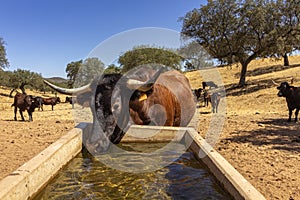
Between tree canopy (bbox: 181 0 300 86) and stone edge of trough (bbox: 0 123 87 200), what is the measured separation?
20567 mm

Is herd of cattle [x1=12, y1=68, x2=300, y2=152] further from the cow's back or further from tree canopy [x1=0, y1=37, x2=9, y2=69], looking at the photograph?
tree canopy [x1=0, y1=37, x2=9, y2=69]

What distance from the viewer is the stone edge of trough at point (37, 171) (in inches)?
120

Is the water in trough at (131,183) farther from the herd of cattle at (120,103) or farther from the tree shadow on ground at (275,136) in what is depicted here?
the tree shadow on ground at (275,136)

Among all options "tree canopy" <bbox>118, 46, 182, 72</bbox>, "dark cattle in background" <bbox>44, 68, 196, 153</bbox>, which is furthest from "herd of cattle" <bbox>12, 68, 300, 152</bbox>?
"tree canopy" <bbox>118, 46, 182, 72</bbox>

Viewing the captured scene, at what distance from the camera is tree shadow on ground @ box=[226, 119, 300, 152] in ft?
20.1

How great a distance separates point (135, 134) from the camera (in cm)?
631

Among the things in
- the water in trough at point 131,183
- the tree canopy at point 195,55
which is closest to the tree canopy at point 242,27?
the tree canopy at point 195,55

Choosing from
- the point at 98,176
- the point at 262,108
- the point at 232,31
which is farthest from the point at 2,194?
the point at 232,31

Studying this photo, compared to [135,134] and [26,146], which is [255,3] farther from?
[26,146]

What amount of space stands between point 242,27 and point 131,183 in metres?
21.7

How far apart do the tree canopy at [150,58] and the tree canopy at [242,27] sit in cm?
1347

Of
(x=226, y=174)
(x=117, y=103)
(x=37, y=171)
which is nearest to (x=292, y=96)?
(x=226, y=174)

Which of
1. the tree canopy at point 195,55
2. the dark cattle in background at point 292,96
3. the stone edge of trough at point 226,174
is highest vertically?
the tree canopy at point 195,55

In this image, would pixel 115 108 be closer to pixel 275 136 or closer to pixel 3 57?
pixel 275 136
